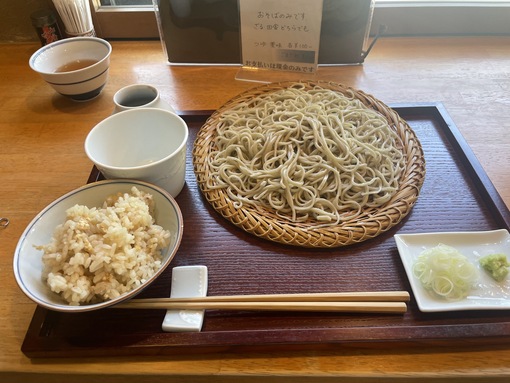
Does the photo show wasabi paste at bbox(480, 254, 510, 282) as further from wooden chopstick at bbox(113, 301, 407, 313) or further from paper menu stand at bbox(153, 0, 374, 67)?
paper menu stand at bbox(153, 0, 374, 67)

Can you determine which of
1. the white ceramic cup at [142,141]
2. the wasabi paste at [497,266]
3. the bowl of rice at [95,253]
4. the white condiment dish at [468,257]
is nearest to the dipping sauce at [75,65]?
the white ceramic cup at [142,141]

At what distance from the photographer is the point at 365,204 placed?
47.9 inches

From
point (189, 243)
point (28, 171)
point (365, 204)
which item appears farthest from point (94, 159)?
point (365, 204)

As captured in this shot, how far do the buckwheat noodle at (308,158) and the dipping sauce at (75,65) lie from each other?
70 cm

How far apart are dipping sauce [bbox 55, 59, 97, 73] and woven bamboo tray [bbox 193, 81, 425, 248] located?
71cm

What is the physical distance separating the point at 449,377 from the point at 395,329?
15 centimetres

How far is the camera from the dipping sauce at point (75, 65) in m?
1.69

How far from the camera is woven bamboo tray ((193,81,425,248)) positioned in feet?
3.64

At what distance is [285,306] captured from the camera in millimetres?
967

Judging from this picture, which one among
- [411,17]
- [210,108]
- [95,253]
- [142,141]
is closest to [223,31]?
[210,108]

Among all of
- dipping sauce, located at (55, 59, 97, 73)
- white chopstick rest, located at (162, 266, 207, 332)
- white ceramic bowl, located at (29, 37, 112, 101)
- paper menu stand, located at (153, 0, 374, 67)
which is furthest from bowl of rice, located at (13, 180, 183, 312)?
paper menu stand, located at (153, 0, 374, 67)

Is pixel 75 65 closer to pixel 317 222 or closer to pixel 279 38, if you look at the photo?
pixel 279 38

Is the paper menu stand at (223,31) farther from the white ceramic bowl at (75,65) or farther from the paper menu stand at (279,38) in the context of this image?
the white ceramic bowl at (75,65)

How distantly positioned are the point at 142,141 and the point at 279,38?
2.54ft
